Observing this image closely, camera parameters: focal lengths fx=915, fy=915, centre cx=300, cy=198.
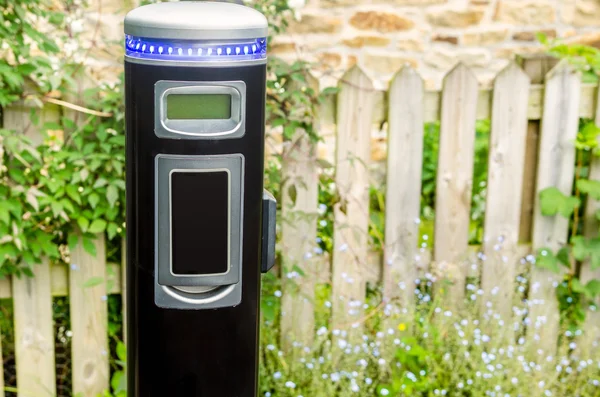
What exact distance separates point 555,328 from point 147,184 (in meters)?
2.40

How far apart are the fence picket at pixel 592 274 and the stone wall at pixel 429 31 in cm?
196

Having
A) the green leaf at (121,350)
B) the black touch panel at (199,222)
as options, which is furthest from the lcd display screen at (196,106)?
the green leaf at (121,350)

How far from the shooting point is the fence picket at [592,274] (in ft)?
12.5

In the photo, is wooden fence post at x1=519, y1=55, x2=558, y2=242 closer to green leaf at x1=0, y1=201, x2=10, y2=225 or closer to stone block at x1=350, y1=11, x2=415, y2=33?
stone block at x1=350, y1=11, x2=415, y2=33

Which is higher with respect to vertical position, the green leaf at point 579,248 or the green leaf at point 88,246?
the green leaf at point 88,246

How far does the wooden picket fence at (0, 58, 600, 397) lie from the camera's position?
11.4 ft

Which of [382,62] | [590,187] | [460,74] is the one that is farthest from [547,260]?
[382,62]

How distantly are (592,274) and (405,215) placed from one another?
0.87 metres

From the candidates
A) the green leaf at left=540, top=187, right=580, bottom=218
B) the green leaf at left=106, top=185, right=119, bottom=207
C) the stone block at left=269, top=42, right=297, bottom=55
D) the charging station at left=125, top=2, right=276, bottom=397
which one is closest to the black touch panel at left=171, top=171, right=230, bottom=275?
the charging station at left=125, top=2, right=276, bottom=397

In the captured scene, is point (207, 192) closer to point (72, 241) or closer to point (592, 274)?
point (72, 241)

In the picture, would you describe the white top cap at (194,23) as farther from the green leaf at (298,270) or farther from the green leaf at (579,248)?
the green leaf at (579,248)

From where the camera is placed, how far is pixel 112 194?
3201 mm

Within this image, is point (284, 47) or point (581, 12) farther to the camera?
point (581, 12)

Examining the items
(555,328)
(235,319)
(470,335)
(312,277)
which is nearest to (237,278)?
(235,319)
